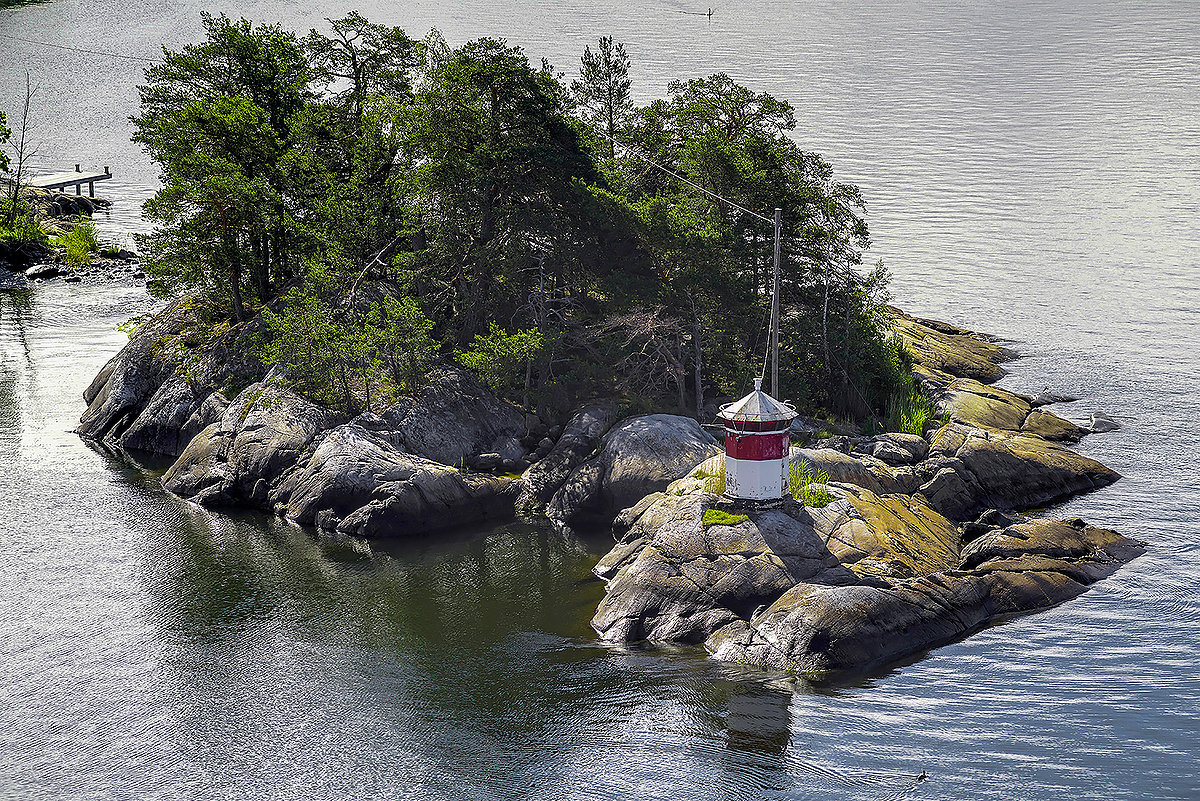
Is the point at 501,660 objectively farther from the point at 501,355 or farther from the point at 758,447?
the point at 501,355

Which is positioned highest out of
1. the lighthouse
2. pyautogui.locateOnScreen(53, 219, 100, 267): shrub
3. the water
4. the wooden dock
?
the wooden dock

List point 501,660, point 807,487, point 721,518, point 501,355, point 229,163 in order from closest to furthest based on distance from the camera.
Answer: point 501,660 → point 721,518 → point 807,487 → point 501,355 → point 229,163

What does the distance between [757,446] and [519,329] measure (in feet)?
44.8

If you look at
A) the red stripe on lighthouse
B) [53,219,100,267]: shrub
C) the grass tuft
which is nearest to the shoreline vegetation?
the grass tuft

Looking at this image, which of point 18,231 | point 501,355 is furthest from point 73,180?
→ point 501,355

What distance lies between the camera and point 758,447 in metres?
27.1

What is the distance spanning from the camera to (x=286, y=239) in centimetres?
4194

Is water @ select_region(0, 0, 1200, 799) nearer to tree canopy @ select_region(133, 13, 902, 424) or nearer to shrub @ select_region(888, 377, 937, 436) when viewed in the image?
shrub @ select_region(888, 377, 937, 436)

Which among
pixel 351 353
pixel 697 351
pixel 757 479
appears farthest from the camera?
pixel 697 351

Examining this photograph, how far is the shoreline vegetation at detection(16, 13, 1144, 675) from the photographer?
32.9 meters

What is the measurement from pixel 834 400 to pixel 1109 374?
14.5 metres

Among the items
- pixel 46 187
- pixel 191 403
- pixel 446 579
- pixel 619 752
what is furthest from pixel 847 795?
pixel 46 187

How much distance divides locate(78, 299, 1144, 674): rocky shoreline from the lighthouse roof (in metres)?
2.47

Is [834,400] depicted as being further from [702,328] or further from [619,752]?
[619,752]
